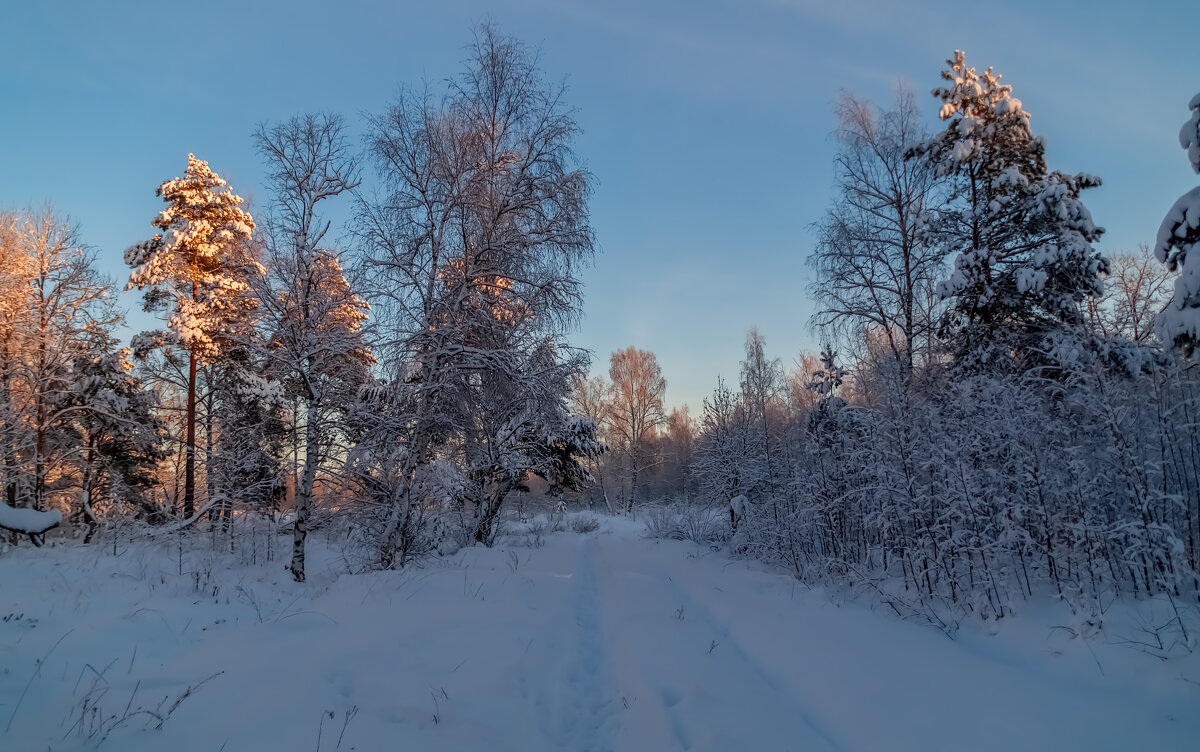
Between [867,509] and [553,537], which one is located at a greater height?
[867,509]

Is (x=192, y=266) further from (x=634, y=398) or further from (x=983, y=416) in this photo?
(x=634, y=398)

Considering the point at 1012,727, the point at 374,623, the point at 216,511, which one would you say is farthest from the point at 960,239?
the point at 216,511

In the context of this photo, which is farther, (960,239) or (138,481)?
(138,481)

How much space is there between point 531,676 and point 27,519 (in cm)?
1030

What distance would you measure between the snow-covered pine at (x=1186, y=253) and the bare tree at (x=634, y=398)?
106 ft

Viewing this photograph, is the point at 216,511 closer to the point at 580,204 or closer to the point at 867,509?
the point at 580,204

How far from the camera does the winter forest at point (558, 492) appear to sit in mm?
3623

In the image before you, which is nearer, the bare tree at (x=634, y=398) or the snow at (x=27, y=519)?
the snow at (x=27, y=519)

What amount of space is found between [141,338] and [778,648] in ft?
65.2

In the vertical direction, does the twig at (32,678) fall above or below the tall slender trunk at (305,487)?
below

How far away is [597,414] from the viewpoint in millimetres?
37625

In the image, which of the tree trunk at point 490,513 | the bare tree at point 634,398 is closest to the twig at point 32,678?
the tree trunk at point 490,513

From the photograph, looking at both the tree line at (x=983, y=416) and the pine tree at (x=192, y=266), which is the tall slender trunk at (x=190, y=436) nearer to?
the pine tree at (x=192, y=266)

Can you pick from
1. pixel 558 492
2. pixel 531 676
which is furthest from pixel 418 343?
pixel 558 492
